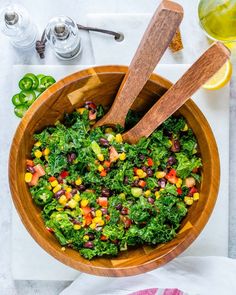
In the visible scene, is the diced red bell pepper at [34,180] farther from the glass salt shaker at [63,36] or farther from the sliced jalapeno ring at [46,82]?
the glass salt shaker at [63,36]

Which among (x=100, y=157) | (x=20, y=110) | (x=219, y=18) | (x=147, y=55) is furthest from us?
(x=20, y=110)

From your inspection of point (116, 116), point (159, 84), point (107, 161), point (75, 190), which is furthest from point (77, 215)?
point (159, 84)

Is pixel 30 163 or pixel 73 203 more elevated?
pixel 30 163

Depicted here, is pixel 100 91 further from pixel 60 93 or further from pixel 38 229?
pixel 38 229

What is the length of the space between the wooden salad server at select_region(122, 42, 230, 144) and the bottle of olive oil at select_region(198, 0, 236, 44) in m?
0.56

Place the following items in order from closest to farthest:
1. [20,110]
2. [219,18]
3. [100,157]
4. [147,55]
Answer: [147,55] → [100,157] → [219,18] → [20,110]

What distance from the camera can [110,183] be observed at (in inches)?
76.4

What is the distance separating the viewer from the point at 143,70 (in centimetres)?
165

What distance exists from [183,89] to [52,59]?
0.82m

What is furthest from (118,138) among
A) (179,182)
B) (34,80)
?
(34,80)

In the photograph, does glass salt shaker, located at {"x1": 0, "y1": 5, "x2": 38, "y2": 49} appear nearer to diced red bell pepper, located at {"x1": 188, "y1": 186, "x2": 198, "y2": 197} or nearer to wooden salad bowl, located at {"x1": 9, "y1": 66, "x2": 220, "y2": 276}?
wooden salad bowl, located at {"x1": 9, "y1": 66, "x2": 220, "y2": 276}

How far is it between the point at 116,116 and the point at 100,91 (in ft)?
0.39

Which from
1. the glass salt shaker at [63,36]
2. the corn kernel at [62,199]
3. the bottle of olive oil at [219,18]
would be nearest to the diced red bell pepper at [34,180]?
the corn kernel at [62,199]

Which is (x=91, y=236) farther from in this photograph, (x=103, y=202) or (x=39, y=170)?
(x=39, y=170)
